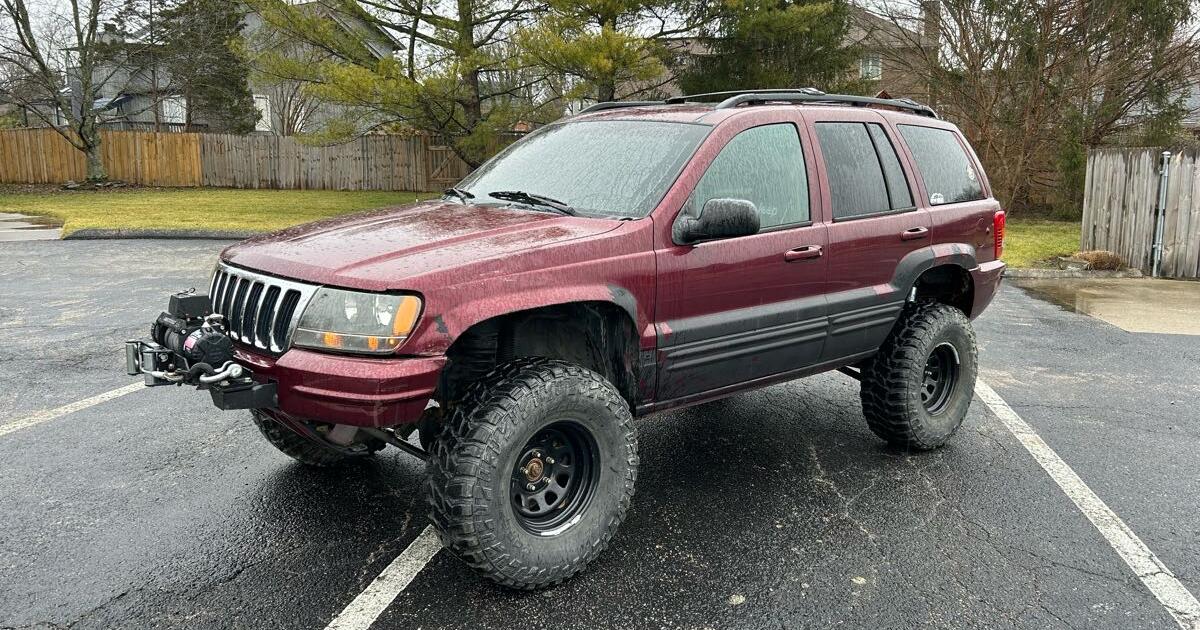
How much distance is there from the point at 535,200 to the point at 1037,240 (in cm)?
1428

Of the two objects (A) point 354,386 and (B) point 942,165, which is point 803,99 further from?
(A) point 354,386

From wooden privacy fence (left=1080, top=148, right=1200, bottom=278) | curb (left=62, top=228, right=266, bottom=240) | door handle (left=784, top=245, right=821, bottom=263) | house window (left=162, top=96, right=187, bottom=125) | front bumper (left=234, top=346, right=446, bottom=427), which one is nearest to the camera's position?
front bumper (left=234, top=346, right=446, bottom=427)

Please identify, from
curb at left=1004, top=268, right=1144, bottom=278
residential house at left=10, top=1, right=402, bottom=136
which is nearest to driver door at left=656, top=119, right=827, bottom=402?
curb at left=1004, top=268, right=1144, bottom=278

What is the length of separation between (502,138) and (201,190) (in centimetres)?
1064

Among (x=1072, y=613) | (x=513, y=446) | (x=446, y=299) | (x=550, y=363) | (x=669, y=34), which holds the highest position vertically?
(x=669, y=34)

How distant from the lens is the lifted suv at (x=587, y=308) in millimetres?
Result: 3152

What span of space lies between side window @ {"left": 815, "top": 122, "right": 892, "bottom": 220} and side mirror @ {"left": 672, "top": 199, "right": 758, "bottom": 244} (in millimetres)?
954

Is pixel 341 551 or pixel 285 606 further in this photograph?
pixel 341 551

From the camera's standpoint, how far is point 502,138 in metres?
21.5

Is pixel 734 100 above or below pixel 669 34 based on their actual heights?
below

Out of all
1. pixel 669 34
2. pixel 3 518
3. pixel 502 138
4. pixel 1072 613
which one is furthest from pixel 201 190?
pixel 1072 613

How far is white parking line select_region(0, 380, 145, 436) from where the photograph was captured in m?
5.20

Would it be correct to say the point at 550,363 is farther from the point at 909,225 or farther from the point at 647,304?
the point at 909,225

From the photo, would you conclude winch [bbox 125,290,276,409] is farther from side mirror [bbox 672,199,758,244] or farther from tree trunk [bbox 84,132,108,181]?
tree trunk [bbox 84,132,108,181]
